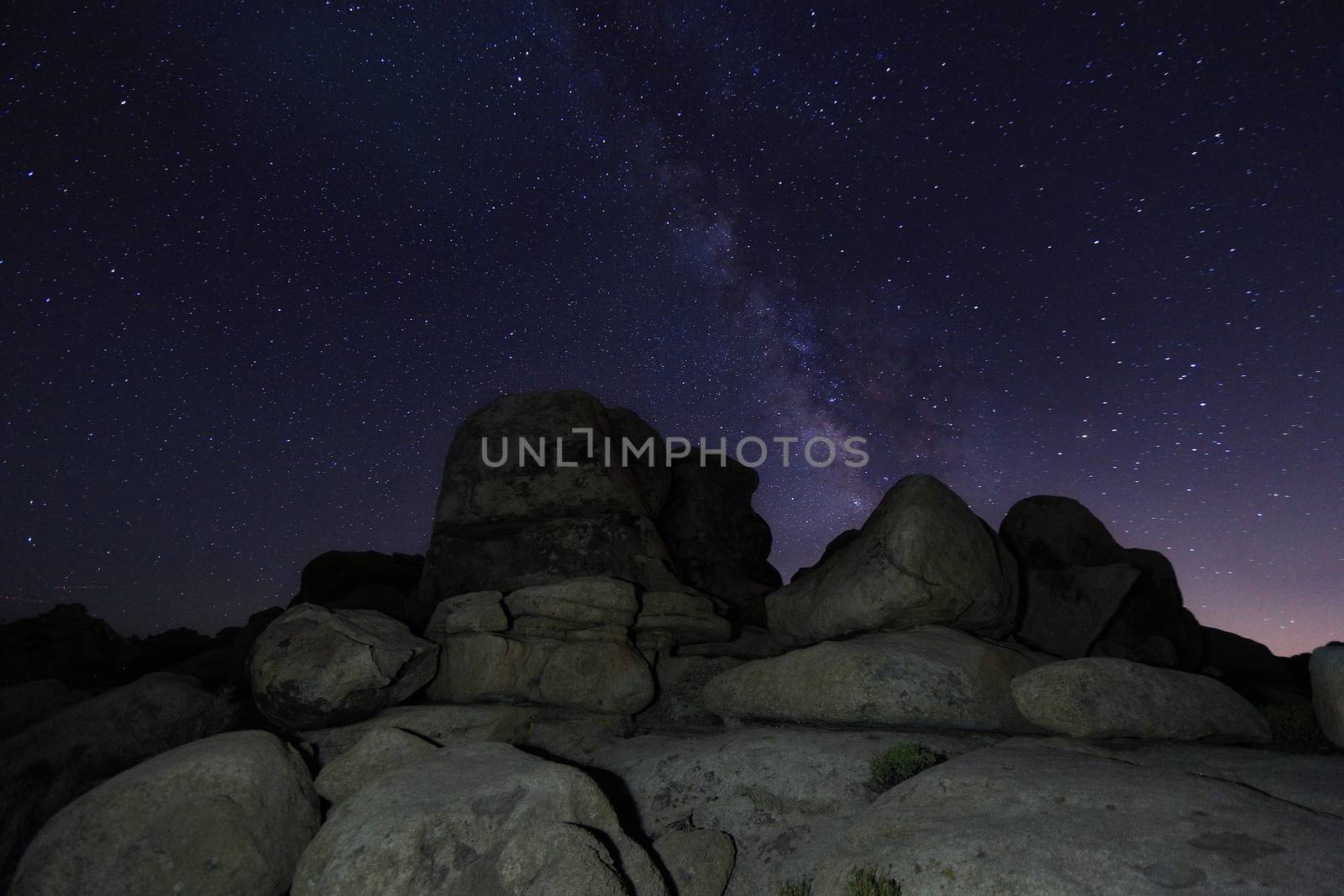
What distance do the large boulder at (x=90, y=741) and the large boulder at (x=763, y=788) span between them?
7.48m

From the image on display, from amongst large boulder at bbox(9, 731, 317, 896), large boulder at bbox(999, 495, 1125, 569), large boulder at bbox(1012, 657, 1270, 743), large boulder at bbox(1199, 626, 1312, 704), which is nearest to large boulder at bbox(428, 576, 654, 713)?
large boulder at bbox(9, 731, 317, 896)

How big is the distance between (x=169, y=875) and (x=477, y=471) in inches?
404

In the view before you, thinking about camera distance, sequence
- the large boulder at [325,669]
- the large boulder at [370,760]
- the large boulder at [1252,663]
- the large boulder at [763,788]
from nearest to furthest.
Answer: the large boulder at [763,788] < the large boulder at [370,760] < the large boulder at [325,669] < the large boulder at [1252,663]

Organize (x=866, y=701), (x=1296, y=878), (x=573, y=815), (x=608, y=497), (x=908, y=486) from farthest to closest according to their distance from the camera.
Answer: (x=608, y=497) < (x=908, y=486) < (x=866, y=701) < (x=573, y=815) < (x=1296, y=878)

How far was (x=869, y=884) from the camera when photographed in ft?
19.6

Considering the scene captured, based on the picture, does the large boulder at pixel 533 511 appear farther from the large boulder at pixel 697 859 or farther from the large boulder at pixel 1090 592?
the large boulder at pixel 1090 592

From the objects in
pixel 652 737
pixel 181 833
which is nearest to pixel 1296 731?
pixel 652 737

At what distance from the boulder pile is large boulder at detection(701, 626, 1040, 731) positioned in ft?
0.18

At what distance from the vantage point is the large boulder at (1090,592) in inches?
744

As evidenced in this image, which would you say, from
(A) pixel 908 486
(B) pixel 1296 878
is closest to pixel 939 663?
(A) pixel 908 486

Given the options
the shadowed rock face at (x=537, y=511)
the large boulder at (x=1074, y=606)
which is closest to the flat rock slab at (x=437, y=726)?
the shadowed rock face at (x=537, y=511)

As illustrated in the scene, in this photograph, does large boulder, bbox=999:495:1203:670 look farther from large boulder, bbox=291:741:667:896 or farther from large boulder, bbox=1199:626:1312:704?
large boulder, bbox=291:741:667:896

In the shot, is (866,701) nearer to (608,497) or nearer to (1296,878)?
(1296,878)

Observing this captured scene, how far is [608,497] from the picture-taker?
16391 millimetres
